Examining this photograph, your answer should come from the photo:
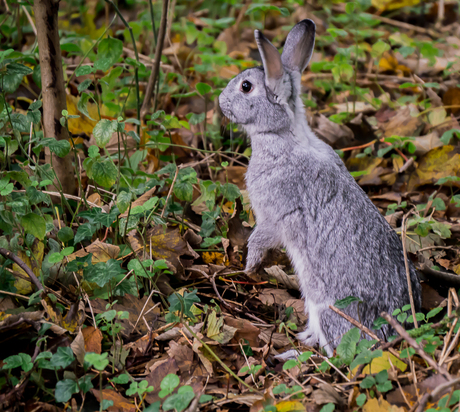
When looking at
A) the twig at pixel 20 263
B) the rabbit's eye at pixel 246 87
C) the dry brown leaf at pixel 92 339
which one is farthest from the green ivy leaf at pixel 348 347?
the rabbit's eye at pixel 246 87

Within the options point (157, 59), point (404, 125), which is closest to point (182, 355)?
point (157, 59)

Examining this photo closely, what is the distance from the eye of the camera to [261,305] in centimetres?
358

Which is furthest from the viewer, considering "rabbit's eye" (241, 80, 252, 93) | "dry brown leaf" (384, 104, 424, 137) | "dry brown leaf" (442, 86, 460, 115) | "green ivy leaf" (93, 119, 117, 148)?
"dry brown leaf" (442, 86, 460, 115)

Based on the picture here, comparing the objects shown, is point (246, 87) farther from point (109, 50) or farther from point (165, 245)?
point (165, 245)

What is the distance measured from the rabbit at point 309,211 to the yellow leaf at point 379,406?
0.70m

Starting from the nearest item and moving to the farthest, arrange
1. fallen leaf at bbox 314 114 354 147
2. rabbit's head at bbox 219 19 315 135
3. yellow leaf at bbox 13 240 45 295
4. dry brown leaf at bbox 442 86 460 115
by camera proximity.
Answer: yellow leaf at bbox 13 240 45 295 < rabbit's head at bbox 219 19 315 135 < fallen leaf at bbox 314 114 354 147 < dry brown leaf at bbox 442 86 460 115

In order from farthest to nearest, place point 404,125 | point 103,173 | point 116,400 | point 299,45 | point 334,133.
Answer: point 404,125
point 334,133
point 299,45
point 103,173
point 116,400

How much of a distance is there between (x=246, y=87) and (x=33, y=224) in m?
1.83

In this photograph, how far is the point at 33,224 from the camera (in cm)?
279

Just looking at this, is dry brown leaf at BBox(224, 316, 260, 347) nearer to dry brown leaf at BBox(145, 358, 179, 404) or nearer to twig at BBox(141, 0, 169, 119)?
dry brown leaf at BBox(145, 358, 179, 404)

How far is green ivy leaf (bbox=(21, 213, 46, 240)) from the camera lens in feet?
9.11

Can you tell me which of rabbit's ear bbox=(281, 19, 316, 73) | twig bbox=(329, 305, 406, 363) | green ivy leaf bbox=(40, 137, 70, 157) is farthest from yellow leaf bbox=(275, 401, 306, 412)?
rabbit's ear bbox=(281, 19, 316, 73)

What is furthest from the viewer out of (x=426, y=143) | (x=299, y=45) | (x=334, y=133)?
(x=334, y=133)

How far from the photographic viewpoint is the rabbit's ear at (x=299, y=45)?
351 cm
